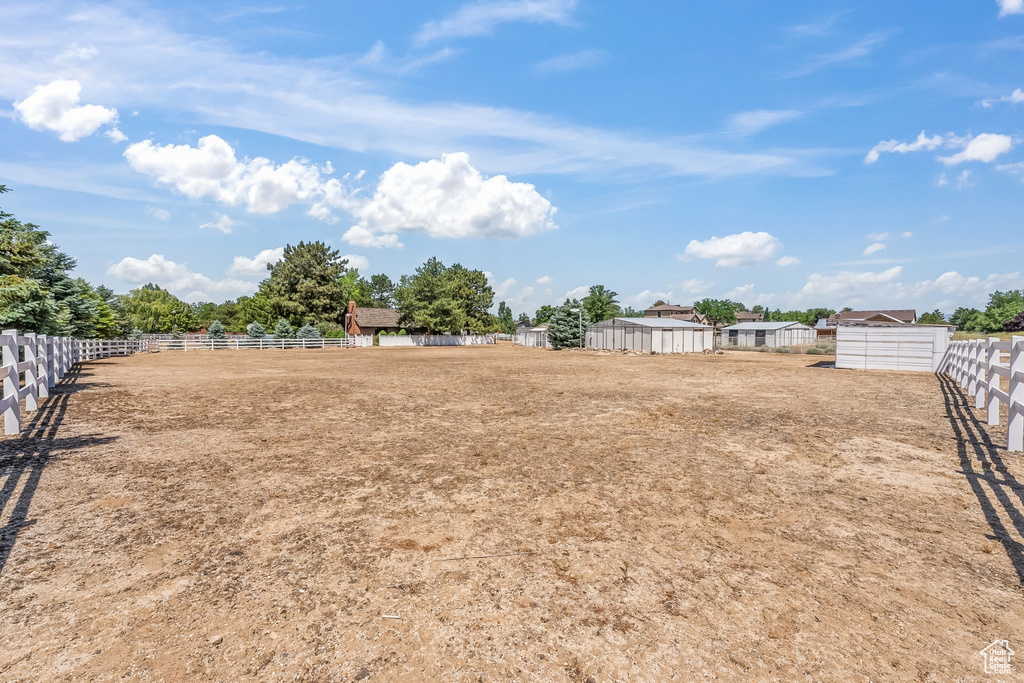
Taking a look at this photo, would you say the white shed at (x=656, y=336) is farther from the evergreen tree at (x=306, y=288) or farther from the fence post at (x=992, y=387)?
the evergreen tree at (x=306, y=288)

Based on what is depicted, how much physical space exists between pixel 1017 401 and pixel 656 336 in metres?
38.3

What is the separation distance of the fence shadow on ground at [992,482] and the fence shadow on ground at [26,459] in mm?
8576

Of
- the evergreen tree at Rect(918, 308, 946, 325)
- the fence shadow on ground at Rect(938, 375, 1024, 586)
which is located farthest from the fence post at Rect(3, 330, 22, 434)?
the evergreen tree at Rect(918, 308, 946, 325)

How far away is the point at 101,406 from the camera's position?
→ 11.2 meters

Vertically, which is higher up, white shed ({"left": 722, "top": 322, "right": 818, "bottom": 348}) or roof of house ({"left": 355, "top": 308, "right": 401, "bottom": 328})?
roof of house ({"left": 355, "top": 308, "right": 401, "bottom": 328})

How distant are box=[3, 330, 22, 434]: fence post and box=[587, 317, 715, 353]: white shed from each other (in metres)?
42.4

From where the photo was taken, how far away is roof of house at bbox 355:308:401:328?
74250mm

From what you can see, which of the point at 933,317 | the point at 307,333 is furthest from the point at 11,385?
the point at 933,317

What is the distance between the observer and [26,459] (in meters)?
6.79

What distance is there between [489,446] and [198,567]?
181 inches

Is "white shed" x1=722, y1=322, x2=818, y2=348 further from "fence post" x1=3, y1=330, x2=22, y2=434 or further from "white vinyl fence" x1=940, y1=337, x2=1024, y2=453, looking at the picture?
"fence post" x1=3, y1=330, x2=22, y2=434

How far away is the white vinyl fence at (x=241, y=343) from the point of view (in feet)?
152

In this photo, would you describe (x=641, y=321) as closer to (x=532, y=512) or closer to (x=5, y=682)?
(x=532, y=512)

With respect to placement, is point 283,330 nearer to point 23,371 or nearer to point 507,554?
point 23,371
